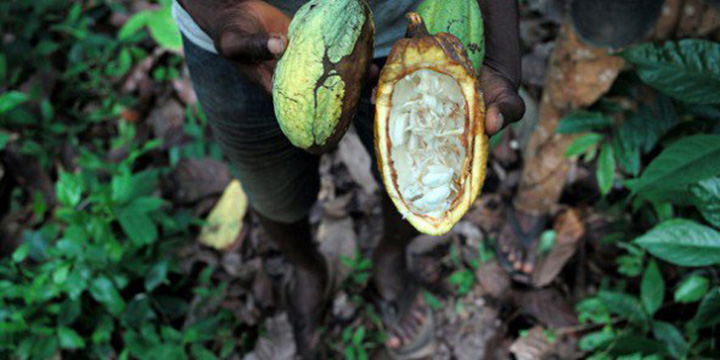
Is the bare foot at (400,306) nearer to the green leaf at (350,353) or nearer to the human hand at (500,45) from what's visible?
the green leaf at (350,353)

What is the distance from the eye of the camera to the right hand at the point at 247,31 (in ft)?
2.83

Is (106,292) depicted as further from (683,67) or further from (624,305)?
(683,67)

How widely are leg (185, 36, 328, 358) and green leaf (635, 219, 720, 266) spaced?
32.7 inches

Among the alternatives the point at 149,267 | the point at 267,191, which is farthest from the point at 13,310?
the point at 267,191

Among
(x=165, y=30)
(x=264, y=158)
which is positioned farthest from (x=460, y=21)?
(x=165, y=30)

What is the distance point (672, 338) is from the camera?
150 cm

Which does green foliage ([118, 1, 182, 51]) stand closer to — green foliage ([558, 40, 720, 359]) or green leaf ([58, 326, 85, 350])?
green leaf ([58, 326, 85, 350])

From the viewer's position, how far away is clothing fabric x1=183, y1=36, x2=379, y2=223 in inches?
45.5

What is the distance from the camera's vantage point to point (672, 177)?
1226 mm

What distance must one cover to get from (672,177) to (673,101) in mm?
452

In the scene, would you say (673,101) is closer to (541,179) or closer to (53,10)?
(541,179)

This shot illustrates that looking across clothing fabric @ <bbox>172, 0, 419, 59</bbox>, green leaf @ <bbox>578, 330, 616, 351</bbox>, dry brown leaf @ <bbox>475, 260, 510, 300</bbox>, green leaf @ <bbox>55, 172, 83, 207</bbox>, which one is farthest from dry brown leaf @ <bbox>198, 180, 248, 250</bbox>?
green leaf @ <bbox>578, 330, 616, 351</bbox>

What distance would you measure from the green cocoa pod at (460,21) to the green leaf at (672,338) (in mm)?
996

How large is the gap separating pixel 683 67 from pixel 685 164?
0.24m
